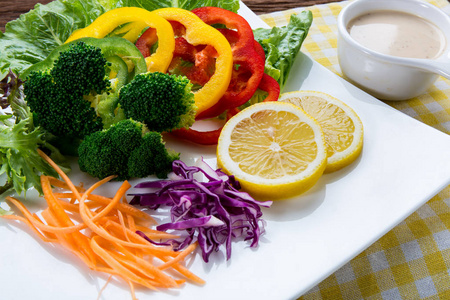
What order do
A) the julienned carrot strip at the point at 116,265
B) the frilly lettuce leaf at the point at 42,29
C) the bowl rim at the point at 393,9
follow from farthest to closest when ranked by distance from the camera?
the frilly lettuce leaf at the point at 42,29, the bowl rim at the point at 393,9, the julienned carrot strip at the point at 116,265

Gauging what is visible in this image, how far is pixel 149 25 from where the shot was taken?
119 inches

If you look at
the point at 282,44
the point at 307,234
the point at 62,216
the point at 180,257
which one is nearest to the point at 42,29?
the point at 62,216

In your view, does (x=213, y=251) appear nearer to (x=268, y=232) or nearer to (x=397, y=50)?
(x=268, y=232)

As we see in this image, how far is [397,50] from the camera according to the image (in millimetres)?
3348

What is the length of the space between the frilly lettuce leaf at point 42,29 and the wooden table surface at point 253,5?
4.35ft

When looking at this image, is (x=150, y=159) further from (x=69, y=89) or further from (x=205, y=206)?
(x=69, y=89)

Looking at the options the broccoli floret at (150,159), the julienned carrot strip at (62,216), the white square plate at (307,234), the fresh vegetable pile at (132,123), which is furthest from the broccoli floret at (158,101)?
the julienned carrot strip at (62,216)

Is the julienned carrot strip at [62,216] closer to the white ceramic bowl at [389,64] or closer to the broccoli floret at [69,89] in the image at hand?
the broccoli floret at [69,89]

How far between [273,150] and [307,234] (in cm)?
54

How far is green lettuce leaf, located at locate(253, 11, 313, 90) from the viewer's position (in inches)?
129

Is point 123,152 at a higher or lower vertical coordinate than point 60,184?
higher

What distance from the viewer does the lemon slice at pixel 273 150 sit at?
242cm

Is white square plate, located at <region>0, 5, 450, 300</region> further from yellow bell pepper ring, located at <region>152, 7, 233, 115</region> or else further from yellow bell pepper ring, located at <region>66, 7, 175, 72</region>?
yellow bell pepper ring, located at <region>66, 7, 175, 72</region>

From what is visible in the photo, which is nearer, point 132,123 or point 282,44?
point 132,123
